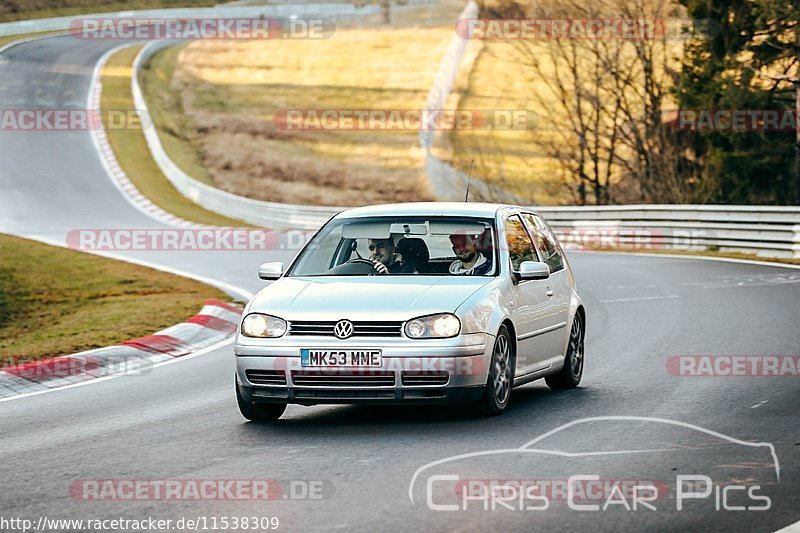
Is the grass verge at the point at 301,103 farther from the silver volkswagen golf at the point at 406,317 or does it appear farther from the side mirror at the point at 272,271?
the side mirror at the point at 272,271

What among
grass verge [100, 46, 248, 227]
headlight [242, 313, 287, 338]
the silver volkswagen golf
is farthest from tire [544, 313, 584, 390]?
grass verge [100, 46, 248, 227]

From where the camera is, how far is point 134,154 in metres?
53.8

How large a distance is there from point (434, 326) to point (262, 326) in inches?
47.0

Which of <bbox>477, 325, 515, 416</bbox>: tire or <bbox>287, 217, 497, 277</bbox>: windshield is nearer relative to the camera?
<bbox>477, 325, 515, 416</bbox>: tire

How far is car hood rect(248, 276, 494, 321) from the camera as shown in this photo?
9.12m

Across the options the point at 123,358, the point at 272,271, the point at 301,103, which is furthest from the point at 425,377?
the point at 301,103

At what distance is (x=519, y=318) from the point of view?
33.1ft

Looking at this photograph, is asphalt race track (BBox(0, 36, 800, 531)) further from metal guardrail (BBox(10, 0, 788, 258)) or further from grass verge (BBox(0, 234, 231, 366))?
metal guardrail (BBox(10, 0, 788, 258))

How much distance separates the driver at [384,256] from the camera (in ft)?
33.5

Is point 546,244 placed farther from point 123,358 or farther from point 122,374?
point 123,358

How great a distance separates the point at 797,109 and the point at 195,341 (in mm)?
18325

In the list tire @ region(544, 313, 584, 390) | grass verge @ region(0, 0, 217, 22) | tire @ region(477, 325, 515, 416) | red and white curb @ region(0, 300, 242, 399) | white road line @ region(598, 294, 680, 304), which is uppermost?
grass verge @ region(0, 0, 217, 22)

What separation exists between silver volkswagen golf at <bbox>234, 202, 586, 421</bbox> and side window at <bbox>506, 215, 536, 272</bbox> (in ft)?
0.06

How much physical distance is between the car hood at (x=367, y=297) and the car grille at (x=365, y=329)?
40mm
